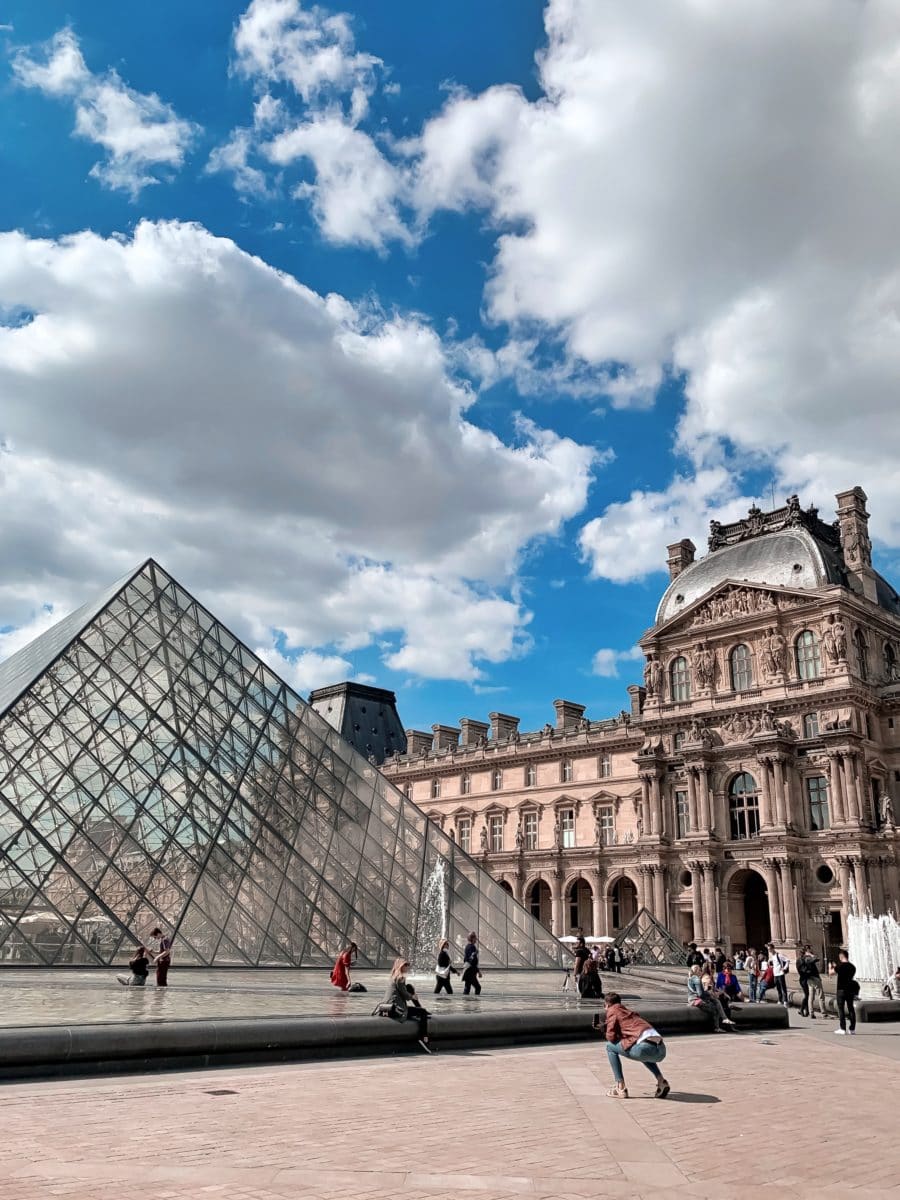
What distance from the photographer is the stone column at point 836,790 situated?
1601 inches

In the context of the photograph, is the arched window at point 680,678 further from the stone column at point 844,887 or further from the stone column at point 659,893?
the stone column at point 844,887

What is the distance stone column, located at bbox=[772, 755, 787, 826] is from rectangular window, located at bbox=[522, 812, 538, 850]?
53.0 ft

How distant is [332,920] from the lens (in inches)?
810

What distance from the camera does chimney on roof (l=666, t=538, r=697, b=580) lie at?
5381 cm

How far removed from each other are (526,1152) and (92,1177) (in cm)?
257

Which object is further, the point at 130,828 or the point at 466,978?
the point at 130,828

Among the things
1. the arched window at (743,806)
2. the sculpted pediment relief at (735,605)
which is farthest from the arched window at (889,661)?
the arched window at (743,806)

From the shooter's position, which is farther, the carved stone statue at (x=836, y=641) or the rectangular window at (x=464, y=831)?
the rectangular window at (x=464, y=831)

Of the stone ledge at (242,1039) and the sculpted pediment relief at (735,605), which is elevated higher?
the sculpted pediment relief at (735,605)

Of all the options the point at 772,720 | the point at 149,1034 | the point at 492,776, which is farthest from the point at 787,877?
the point at 149,1034

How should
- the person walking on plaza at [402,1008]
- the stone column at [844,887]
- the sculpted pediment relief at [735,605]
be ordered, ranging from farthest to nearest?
the sculpted pediment relief at [735,605] → the stone column at [844,887] → the person walking on plaza at [402,1008]

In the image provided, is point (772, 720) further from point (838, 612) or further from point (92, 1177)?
Answer: point (92, 1177)

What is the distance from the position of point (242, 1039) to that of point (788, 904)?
118ft

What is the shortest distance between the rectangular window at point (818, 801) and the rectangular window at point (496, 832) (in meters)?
19.4
